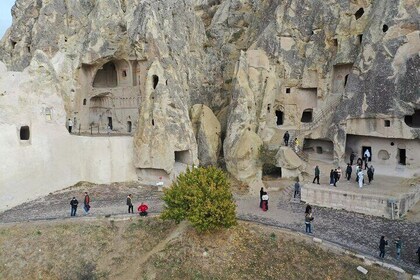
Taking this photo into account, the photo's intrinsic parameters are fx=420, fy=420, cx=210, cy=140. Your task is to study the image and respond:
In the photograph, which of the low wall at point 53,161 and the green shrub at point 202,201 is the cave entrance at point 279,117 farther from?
the green shrub at point 202,201

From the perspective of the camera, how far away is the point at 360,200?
2116 centimetres

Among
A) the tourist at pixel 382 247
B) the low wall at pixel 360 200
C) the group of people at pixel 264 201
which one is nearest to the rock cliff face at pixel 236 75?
the group of people at pixel 264 201

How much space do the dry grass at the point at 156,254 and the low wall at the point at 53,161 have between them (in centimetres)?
411

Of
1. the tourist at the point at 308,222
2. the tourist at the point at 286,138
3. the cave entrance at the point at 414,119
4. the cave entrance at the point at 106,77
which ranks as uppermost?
the cave entrance at the point at 106,77

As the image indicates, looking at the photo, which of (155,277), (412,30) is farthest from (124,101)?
(412,30)

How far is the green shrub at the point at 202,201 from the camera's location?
17.2 meters

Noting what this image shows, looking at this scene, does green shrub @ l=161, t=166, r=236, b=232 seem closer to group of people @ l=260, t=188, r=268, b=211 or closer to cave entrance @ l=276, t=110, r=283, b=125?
group of people @ l=260, t=188, r=268, b=211

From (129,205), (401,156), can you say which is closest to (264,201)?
(129,205)

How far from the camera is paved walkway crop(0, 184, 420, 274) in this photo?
1769 centimetres

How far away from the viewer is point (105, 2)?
3188 cm

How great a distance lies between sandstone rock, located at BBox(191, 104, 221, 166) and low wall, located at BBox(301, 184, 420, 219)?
8.29 metres

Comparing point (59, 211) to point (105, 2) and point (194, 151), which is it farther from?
point (105, 2)

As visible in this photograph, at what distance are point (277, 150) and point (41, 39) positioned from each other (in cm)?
1994

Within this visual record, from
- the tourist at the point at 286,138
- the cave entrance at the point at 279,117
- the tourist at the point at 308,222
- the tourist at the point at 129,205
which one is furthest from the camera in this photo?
the cave entrance at the point at 279,117
